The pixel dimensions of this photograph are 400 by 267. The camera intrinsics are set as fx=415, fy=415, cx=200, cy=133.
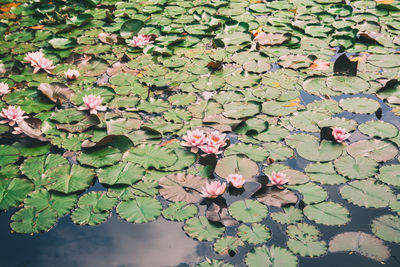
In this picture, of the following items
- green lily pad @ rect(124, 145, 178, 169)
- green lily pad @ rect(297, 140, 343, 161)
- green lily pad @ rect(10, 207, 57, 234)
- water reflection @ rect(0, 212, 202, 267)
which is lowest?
water reflection @ rect(0, 212, 202, 267)

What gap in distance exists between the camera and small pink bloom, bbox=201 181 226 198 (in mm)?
2760

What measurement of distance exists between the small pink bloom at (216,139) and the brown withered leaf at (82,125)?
103 centimetres

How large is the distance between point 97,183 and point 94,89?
132 cm

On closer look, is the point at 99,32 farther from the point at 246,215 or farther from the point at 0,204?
the point at 246,215

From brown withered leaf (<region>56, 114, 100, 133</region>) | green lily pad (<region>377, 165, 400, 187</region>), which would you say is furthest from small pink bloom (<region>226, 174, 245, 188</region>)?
brown withered leaf (<region>56, 114, 100, 133</region>)

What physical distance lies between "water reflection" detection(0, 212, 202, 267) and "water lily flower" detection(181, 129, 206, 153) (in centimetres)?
71

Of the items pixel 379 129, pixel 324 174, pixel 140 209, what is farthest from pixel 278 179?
pixel 379 129

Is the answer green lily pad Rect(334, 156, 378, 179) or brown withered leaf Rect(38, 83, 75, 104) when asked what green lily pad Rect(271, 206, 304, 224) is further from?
brown withered leaf Rect(38, 83, 75, 104)

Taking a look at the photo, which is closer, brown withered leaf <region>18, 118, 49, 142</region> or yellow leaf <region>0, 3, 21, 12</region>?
brown withered leaf <region>18, 118, 49, 142</region>

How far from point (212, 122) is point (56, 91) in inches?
A: 63.6

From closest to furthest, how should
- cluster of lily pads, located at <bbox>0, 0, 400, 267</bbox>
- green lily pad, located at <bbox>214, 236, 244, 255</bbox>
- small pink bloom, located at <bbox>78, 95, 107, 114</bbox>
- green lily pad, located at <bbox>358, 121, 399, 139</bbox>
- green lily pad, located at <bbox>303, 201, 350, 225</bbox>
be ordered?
green lily pad, located at <bbox>214, 236, 244, 255</bbox> < green lily pad, located at <bbox>303, 201, 350, 225</bbox> < cluster of lily pads, located at <bbox>0, 0, 400, 267</bbox> < green lily pad, located at <bbox>358, 121, 399, 139</bbox> < small pink bloom, located at <bbox>78, 95, 107, 114</bbox>

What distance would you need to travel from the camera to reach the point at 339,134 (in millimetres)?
3217

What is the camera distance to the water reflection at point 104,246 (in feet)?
8.31

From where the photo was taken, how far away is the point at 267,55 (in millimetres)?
4562
